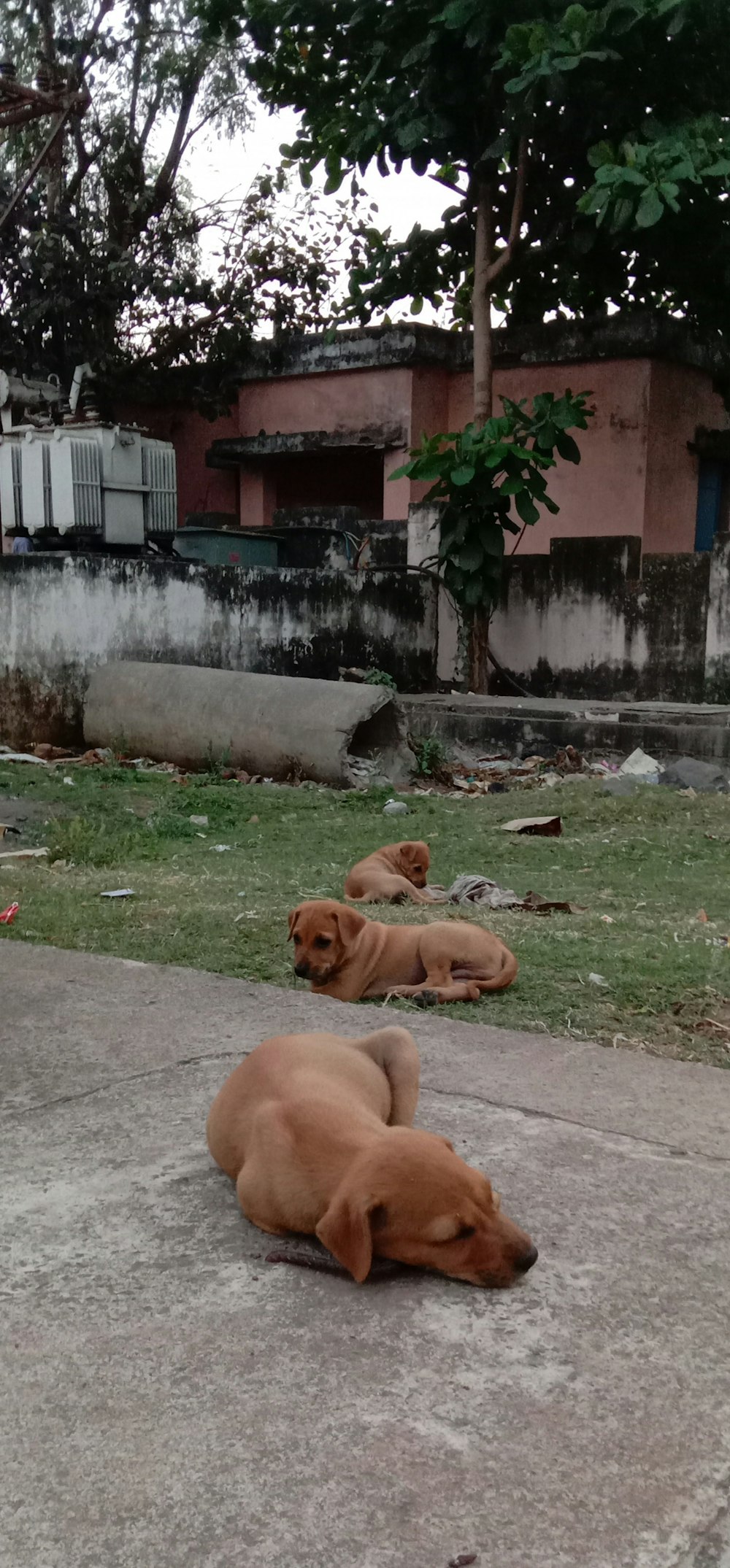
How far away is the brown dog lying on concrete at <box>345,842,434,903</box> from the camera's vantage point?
5.10m

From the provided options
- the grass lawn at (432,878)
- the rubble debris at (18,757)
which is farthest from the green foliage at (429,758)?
the rubble debris at (18,757)

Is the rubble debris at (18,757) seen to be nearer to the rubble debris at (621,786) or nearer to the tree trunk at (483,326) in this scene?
the tree trunk at (483,326)

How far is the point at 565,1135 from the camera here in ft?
8.27

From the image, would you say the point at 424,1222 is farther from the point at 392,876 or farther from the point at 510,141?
the point at 510,141

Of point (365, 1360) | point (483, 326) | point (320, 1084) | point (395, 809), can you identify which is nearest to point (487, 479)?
point (483, 326)

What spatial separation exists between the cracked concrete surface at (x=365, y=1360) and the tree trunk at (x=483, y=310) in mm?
9835

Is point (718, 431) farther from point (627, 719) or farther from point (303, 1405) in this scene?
point (303, 1405)

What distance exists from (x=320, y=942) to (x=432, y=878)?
2282 millimetres

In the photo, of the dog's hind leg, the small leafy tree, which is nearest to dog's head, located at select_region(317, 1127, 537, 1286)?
the dog's hind leg

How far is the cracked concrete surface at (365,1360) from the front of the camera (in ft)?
4.70

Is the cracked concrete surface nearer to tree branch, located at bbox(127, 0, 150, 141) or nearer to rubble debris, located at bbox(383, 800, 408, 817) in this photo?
rubble debris, located at bbox(383, 800, 408, 817)

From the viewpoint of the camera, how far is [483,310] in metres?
11.7

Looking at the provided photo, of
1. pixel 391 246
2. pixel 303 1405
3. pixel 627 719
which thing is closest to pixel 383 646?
pixel 627 719

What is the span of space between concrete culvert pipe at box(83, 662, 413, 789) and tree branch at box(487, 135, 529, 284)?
4.52 m
